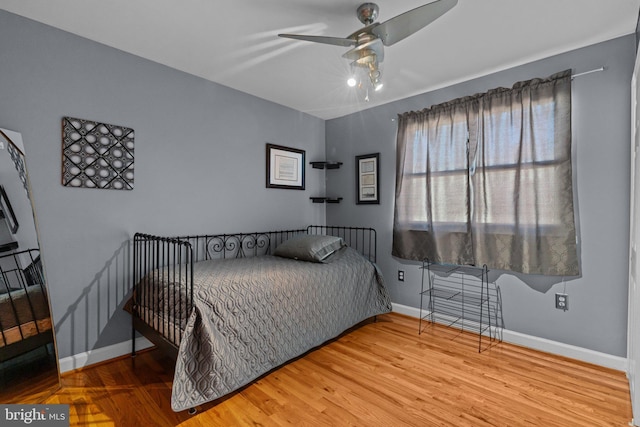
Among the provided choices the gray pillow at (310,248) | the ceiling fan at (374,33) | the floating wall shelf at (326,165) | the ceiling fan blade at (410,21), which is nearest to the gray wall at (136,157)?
the gray pillow at (310,248)

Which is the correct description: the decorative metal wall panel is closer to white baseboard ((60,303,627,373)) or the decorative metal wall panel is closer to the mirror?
the mirror

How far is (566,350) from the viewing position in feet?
7.86

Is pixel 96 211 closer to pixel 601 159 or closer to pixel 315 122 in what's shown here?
pixel 315 122

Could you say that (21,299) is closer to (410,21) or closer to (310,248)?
(310,248)

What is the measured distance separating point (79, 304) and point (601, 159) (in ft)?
12.9

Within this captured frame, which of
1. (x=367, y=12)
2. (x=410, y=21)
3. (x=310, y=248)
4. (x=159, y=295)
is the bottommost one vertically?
(x=159, y=295)

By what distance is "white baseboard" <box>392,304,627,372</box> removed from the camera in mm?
2205

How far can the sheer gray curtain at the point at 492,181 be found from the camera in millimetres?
2375

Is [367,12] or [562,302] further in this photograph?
[562,302]

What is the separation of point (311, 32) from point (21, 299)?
8.14ft

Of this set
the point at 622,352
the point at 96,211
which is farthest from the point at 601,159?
the point at 96,211

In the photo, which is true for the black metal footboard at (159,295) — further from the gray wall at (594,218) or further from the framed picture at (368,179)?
the gray wall at (594,218)

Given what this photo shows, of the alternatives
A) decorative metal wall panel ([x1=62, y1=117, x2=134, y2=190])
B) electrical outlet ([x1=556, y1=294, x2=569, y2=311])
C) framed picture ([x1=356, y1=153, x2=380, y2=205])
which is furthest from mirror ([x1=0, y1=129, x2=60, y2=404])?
electrical outlet ([x1=556, y1=294, x2=569, y2=311])

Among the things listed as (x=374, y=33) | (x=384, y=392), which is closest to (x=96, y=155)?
(x=374, y=33)
